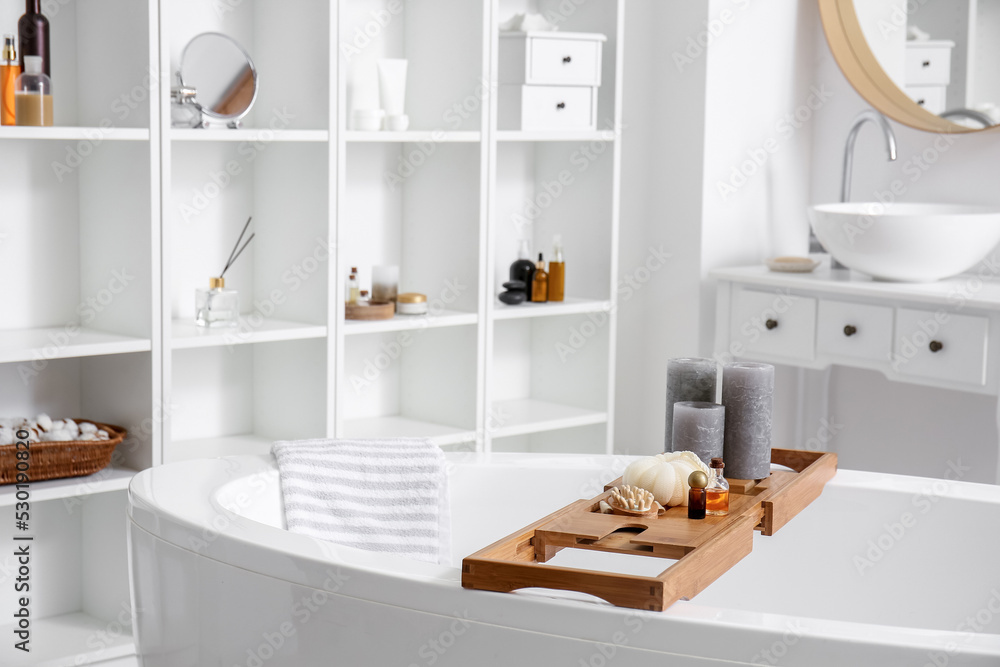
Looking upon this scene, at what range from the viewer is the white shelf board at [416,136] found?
8.86 feet

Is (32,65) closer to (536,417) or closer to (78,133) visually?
(78,133)

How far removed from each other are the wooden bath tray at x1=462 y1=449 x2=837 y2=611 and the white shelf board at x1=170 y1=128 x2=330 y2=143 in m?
1.21

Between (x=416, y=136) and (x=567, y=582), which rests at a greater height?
(x=416, y=136)

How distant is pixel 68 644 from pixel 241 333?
768 millimetres

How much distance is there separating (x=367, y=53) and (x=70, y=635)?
1.59 metres

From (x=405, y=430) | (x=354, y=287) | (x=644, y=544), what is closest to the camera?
(x=644, y=544)

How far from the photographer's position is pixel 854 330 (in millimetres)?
2908

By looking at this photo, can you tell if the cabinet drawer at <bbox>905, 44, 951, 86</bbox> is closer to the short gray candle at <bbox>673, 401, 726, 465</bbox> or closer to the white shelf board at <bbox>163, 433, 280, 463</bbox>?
the short gray candle at <bbox>673, 401, 726, 465</bbox>

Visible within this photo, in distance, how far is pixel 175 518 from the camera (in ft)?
5.29

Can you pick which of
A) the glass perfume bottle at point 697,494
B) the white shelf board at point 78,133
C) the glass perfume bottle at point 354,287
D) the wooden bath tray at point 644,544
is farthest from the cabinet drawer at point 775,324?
the white shelf board at point 78,133

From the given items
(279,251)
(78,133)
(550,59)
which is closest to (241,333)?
(279,251)

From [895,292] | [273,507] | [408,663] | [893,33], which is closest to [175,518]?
[273,507]

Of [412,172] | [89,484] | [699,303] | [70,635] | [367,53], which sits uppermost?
[367,53]

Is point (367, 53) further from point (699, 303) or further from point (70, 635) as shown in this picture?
point (70, 635)
